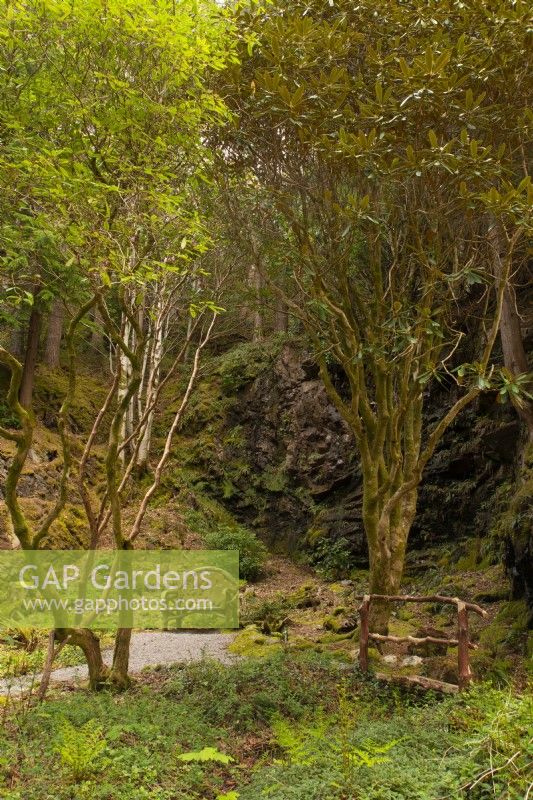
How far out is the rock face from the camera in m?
12.2

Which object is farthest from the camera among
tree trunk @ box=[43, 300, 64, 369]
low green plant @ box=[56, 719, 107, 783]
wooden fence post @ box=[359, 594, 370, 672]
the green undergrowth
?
tree trunk @ box=[43, 300, 64, 369]

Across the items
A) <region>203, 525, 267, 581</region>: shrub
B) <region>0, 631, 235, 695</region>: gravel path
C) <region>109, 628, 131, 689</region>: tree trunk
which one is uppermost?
<region>109, 628, 131, 689</region>: tree trunk

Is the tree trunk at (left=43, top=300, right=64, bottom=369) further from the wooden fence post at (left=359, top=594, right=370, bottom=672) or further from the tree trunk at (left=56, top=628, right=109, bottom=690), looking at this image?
the wooden fence post at (left=359, top=594, right=370, bottom=672)

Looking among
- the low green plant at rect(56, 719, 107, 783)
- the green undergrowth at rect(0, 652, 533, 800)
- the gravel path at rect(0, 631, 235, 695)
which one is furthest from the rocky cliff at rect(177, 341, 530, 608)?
the low green plant at rect(56, 719, 107, 783)

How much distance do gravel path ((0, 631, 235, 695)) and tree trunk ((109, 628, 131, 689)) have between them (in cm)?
90

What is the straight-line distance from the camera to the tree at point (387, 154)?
20.4ft

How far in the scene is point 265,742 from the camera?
5.14 m

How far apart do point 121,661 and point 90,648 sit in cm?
47

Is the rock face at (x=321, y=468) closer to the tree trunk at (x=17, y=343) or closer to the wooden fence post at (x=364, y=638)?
the wooden fence post at (x=364, y=638)

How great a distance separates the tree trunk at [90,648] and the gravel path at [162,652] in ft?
2.71

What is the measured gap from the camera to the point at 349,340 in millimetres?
8188

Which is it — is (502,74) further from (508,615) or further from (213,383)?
(213,383)

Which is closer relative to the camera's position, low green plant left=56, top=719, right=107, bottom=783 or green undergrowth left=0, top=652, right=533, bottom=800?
green undergrowth left=0, top=652, right=533, bottom=800

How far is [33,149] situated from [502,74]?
16.9 feet
